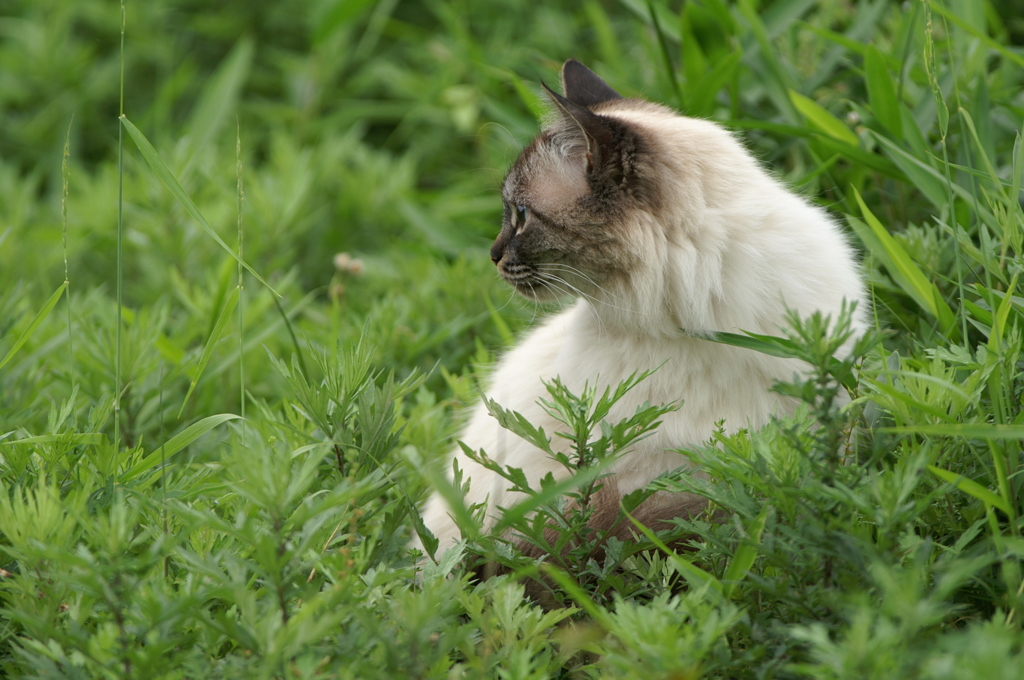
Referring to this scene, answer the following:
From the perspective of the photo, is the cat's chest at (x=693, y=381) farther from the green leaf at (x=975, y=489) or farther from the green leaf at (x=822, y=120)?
the green leaf at (x=822, y=120)

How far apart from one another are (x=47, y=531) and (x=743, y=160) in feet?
4.85

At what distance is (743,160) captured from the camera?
188 centimetres

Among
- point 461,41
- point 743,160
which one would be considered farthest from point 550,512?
point 461,41

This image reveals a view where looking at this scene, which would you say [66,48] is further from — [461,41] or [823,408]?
[823,408]

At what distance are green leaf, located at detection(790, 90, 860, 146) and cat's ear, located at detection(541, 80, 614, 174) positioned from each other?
0.87 metres

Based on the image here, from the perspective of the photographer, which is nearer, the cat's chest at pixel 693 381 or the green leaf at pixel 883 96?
the cat's chest at pixel 693 381

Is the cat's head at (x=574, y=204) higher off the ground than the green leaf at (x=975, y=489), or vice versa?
the cat's head at (x=574, y=204)

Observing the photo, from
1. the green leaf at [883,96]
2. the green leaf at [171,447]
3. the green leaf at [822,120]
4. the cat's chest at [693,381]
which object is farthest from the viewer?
the green leaf at [822,120]

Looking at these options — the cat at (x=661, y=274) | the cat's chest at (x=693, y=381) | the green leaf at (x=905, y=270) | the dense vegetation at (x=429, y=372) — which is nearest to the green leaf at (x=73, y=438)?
the dense vegetation at (x=429, y=372)

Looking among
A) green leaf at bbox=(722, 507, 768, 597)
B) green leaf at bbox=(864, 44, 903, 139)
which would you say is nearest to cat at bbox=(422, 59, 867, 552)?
green leaf at bbox=(722, 507, 768, 597)

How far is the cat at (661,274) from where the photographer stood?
170 centimetres

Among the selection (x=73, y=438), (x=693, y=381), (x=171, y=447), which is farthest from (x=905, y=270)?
(x=73, y=438)

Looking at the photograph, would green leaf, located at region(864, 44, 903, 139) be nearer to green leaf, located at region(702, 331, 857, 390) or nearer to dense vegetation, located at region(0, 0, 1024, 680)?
dense vegetation, located at region(0, 0, 1024, 680)

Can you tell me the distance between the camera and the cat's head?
179cm
